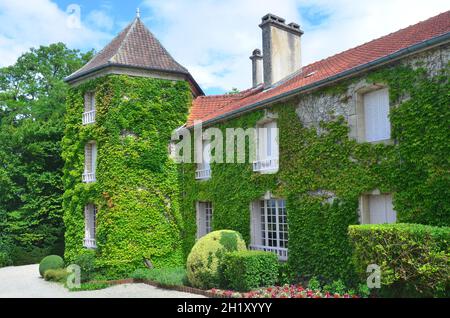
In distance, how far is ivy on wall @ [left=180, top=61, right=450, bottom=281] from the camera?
31.7 feet

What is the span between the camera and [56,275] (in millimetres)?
17828

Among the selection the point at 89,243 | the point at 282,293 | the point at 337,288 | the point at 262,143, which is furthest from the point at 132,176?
the point at 337,288

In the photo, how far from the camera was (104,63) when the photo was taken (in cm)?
1752

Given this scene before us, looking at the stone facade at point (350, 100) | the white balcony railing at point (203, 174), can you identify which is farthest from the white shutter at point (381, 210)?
the white balcony railing at point (203, 174)

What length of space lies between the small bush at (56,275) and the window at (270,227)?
8216 mm

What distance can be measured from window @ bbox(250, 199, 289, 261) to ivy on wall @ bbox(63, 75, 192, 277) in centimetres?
425

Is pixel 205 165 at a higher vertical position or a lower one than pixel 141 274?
higher

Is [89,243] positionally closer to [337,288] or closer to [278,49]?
[337,288]

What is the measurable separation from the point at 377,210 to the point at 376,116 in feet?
8.06

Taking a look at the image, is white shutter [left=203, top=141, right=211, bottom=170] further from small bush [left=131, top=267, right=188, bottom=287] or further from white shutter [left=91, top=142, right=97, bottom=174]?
white shutter [left=91, top=142, right=97, bottom=174]

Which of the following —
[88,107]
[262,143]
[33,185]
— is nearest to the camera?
[262,143]
